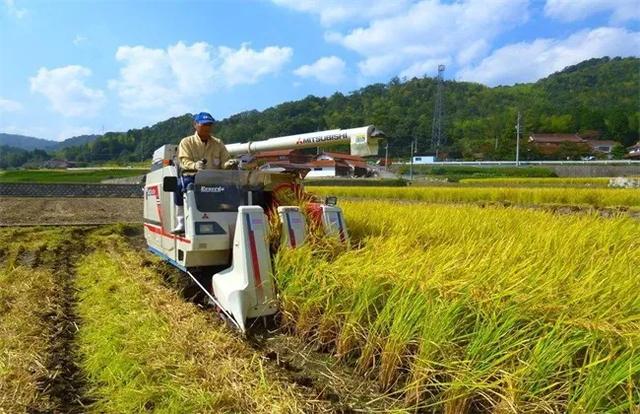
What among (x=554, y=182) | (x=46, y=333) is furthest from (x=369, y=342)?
(x=554, y=182)

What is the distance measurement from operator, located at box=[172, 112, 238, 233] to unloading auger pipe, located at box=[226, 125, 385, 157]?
45 centimetres

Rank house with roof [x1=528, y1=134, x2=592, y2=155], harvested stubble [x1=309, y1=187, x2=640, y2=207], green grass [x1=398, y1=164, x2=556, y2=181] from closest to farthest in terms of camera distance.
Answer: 1. harvested stubble [x1=309, y1=187, x2=640, y2=207]
2. green grass [x1=398, y1=164, x2=556, y2=181]
3. house with roof [x1=528, y1=134, x2=592, y2=155]

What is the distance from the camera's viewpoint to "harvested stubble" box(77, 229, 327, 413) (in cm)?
297

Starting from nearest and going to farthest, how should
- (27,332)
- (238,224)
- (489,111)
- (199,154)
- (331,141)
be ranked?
(27,332) → (238,224) → (331,141) → (199,154) → (489,111)

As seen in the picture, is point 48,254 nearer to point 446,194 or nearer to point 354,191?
point 446,194

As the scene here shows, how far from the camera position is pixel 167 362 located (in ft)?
11.3

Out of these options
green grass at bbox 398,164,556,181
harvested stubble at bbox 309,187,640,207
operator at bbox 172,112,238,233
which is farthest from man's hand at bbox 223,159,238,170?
green grass at bbox 398,164,556,181

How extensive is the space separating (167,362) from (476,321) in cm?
210

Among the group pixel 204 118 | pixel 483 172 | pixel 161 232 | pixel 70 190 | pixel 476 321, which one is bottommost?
pixel 483 172

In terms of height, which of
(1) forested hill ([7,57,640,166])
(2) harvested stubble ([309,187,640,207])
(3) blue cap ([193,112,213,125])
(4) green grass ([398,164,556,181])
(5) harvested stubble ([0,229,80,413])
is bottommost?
(4) green grass ([398,164,556,181])

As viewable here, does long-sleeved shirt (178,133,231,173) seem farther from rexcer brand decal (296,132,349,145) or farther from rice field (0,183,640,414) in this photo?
rice field (0,183,640,414)

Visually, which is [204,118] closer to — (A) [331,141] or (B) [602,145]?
(A) [331,141]

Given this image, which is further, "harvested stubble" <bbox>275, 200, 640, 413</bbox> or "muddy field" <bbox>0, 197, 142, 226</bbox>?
"muddy field" <bbox>0, 197, 142, 226</bbox>

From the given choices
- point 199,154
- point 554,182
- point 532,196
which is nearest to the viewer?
point 199,154
